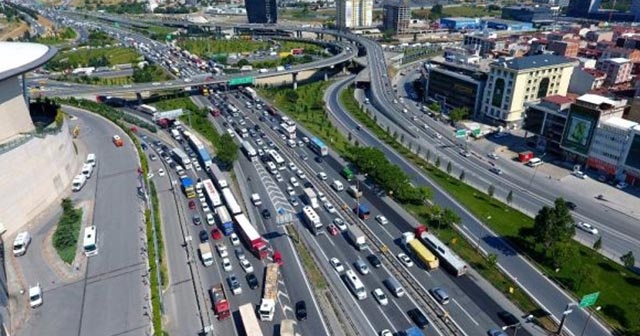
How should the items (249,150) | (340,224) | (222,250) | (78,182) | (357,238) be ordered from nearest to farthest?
1. (222,250)
2. (357,238)
3. (340,224)
4. (78,182)
5. (249,150)

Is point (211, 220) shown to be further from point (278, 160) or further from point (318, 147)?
point (318, 147)

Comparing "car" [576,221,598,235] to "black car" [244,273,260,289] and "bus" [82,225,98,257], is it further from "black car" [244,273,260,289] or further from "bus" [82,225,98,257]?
"bus" [82,225,98,257]

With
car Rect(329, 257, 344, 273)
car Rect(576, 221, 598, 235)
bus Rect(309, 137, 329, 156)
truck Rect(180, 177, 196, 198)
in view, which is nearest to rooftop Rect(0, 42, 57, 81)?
truck Rect(180, 177, 196, 198)

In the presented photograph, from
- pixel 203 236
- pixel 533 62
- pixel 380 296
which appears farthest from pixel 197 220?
pixel 533 62

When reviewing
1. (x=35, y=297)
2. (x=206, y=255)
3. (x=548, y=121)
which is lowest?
(x=206, y=255)

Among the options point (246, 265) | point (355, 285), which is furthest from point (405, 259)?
point (246, 265)

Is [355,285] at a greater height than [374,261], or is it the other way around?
[355,285]

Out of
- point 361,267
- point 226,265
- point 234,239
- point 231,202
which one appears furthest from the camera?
point 231,202

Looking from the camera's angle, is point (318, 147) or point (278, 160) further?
point (318, 147)
